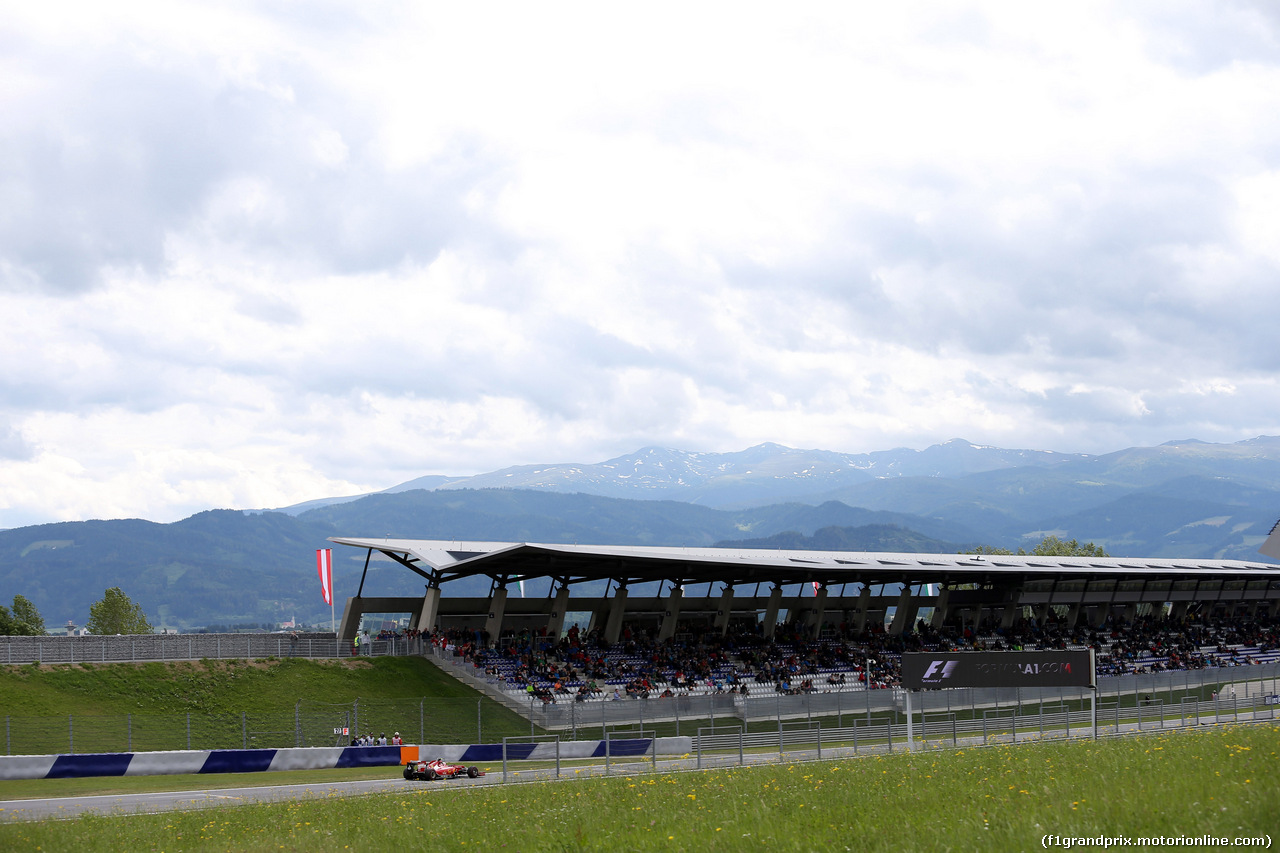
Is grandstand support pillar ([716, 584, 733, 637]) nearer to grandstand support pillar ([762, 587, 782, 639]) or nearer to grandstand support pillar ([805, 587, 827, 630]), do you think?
grandstand support pillar ([762, 587, 782, 639])

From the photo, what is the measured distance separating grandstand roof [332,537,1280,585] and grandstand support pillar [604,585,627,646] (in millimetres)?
939

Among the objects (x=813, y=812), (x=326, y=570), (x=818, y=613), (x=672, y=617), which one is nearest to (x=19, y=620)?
(x=326, y=570)

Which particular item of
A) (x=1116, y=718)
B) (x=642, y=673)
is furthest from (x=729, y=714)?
(x=1116, y=718)

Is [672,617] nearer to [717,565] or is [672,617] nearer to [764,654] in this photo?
[764,654]

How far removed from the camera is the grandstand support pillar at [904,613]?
268ft

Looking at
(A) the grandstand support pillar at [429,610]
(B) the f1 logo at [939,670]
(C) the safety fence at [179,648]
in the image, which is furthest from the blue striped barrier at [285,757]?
(A) the grandstand support pillar at [429,610]

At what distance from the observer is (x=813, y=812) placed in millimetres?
17438

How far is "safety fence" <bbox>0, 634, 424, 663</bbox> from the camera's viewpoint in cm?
4762

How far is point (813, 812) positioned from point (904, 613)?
67803 mm

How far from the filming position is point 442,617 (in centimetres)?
6322

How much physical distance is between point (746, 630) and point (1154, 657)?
107 feet

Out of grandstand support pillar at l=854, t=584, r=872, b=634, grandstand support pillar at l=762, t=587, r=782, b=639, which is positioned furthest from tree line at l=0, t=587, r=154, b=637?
grandstand support pillar at l=854, t=584, r=872, b=634

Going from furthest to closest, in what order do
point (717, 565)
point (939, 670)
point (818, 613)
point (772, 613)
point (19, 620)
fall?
point (19, 620) < point (818, 613) < point (772, 613) < point (717, 565) < point (939, 670)

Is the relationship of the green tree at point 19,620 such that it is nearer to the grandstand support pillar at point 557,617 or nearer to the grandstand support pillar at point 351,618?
the grandstand support pillar at point 351,618
